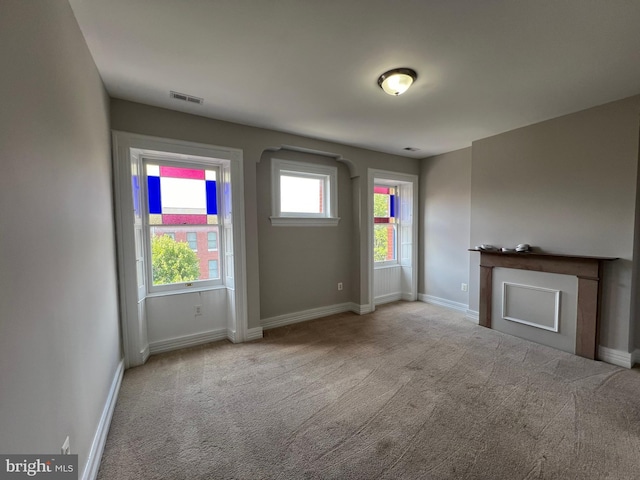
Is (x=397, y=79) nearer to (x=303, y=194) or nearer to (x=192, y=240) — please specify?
(x=303, y=194)

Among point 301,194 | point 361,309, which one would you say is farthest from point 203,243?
point 361,309

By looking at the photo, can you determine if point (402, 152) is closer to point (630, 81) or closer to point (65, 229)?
point (630, 81)

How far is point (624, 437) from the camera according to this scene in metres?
1.79

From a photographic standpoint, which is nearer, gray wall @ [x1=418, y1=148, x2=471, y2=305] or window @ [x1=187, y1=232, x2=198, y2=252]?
window @ [x1=187, y1=232, x2=198, y2=252]

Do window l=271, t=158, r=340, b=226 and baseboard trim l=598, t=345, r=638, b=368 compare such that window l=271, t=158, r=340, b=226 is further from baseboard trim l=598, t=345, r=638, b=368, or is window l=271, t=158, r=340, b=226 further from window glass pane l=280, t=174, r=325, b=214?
baseboard trim l=598, t=345, r=638, b=368

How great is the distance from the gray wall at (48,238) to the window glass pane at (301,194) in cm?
227

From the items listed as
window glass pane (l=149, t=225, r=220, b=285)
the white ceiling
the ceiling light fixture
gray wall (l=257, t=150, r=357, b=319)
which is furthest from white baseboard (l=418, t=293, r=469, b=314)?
window glass pane (l=149, t=225, r=220, b=285)

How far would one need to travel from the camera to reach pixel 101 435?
1.73 metres

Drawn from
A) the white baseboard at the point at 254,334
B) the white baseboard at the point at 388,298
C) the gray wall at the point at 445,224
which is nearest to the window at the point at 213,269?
the white baseboard at the point at 254,334

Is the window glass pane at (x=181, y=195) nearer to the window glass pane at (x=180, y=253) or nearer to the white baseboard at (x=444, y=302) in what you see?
the window glass pane at (x=180, y=253)

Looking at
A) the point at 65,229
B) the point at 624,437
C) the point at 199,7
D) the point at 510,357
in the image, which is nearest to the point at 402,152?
the point at 510,357

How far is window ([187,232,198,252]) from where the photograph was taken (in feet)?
10.7

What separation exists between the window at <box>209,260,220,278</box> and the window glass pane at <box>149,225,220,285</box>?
3 cm

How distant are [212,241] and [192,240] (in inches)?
9.2
